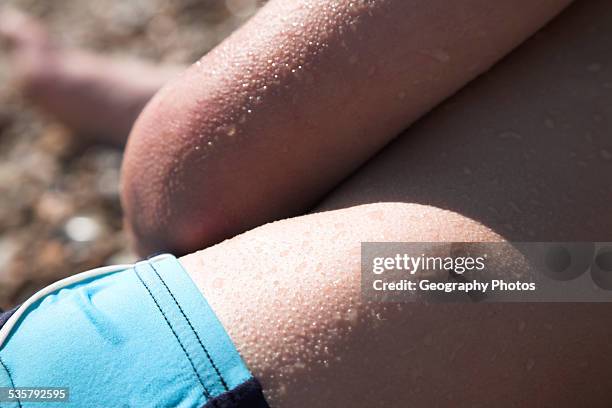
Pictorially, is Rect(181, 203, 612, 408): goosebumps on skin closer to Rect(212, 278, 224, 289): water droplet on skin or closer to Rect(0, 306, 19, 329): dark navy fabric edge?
Rect(212, 278, 224, 289): water droplet on skin

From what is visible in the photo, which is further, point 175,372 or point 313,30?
point 313,30

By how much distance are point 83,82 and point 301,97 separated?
1036mm

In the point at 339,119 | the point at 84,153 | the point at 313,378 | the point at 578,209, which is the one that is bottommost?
the point at 313,378

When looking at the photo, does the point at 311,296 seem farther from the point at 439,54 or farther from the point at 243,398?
the point at 439,54

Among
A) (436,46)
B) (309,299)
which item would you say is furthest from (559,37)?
(309,299)

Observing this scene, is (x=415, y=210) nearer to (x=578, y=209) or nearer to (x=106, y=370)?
(x=578, y=209)

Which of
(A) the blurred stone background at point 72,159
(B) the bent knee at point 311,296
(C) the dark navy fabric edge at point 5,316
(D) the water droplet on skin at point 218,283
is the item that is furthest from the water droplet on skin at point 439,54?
(A) the blurred stone background at point 72,159

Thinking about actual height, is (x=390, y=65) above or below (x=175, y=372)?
above

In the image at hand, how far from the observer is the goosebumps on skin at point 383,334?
74 cm

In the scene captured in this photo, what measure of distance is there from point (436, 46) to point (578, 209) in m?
0.22

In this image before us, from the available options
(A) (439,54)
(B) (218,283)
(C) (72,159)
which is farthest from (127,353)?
(C) (72,159)

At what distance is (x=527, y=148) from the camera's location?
0.83 m

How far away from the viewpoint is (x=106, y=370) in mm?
735

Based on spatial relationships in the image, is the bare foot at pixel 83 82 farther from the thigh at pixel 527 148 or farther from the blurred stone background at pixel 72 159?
the thigh at pixel 527 148
